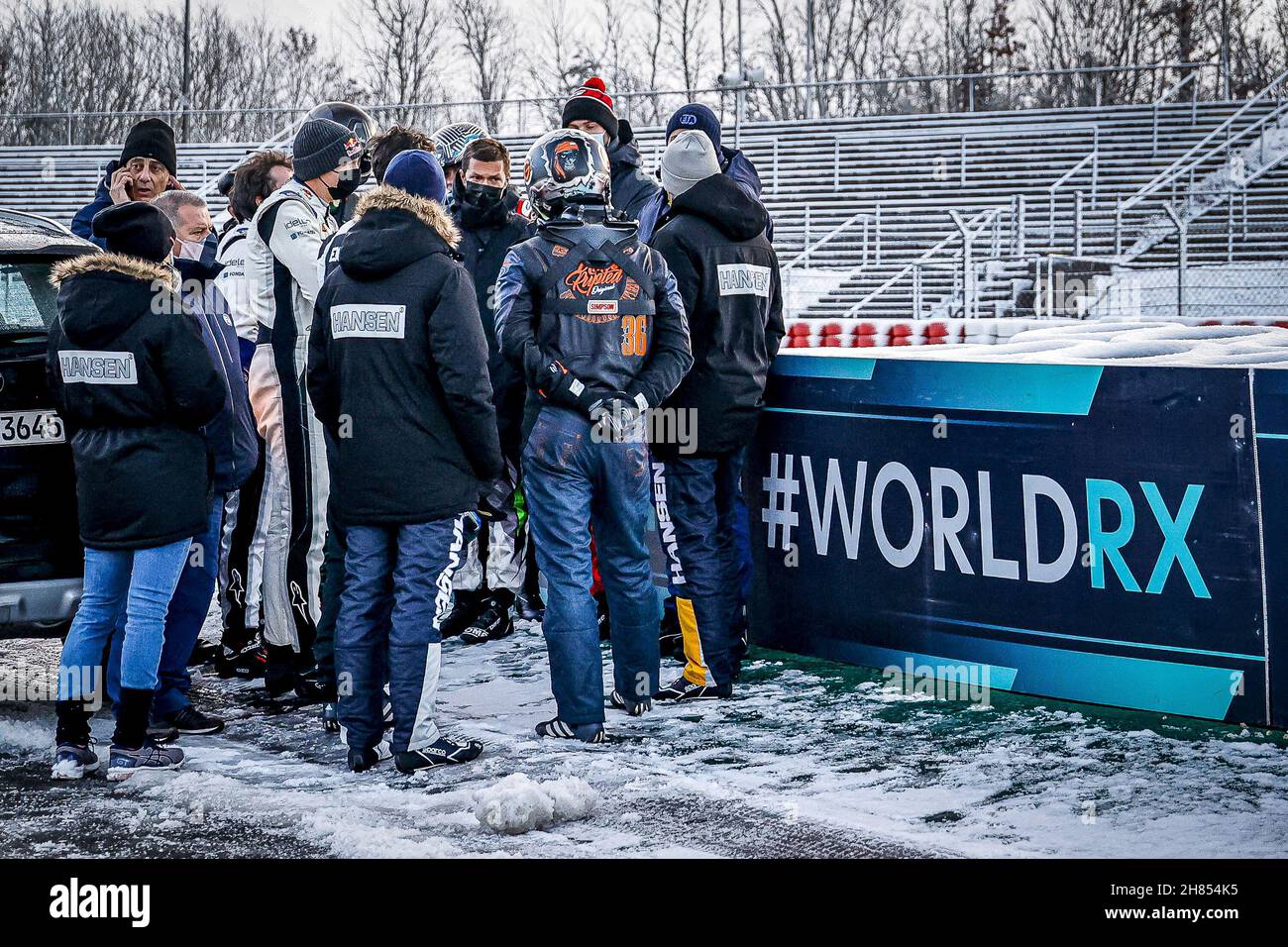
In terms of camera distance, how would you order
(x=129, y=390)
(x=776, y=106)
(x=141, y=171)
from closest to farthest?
(x=129, y=390) < (x=141, y=171) < (x=776, y=106)

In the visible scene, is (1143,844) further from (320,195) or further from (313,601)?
(320,195)

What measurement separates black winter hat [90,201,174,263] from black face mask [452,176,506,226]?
81.2 inches

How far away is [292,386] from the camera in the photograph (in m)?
5.92

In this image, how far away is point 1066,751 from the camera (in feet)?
16.9

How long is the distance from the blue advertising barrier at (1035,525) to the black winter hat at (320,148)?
2.10 metres

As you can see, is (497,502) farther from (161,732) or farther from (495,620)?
(161,732)

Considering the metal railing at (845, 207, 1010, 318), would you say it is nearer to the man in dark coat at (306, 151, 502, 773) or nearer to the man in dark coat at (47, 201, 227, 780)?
the man in dark coat at (306, 151, 502, 773)

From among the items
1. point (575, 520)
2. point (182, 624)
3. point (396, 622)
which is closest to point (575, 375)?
point (575, 520)

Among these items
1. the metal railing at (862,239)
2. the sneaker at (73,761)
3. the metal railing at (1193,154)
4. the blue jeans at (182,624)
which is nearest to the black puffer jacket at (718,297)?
the blue jeans at (182,624)

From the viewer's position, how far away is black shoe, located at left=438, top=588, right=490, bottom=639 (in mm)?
7422

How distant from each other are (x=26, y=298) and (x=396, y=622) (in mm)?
2058

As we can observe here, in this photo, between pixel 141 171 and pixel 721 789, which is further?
pixel 141 171

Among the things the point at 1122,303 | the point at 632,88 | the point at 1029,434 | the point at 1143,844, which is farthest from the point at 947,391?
the point at 632,88

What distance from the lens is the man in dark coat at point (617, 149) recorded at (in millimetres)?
7652
